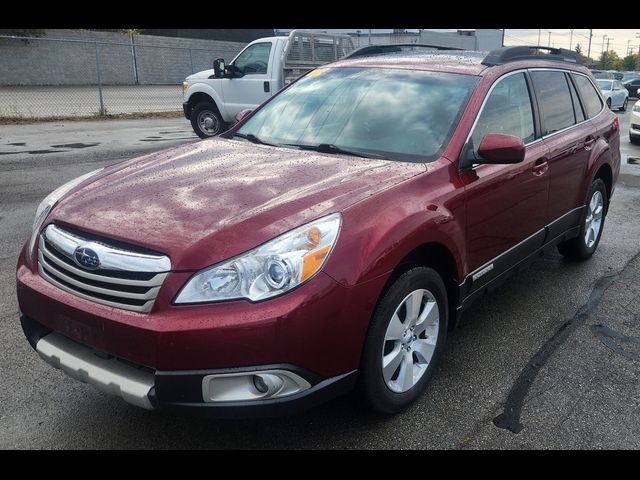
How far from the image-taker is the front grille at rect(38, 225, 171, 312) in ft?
7.53

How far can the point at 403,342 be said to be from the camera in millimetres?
2846

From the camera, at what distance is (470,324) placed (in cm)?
400

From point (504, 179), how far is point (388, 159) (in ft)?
2.65

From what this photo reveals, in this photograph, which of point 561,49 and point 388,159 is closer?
point 388,159

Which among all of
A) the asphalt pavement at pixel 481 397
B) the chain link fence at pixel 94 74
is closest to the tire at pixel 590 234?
the asphalt pavement at pixel 481 397

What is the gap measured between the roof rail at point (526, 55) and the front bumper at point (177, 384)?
2.48m

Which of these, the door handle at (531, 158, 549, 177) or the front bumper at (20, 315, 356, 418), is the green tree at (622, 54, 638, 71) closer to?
the door handle at (531, 158, 549, 177)

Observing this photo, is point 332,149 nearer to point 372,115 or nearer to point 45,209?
point 372,115

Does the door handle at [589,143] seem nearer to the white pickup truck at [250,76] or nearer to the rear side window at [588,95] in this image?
the rear side window at [588,95]

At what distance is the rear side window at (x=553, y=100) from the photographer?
4.24 metres

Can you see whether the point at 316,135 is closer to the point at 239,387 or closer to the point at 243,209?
the point at 243,209

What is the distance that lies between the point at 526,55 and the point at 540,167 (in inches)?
35.8
